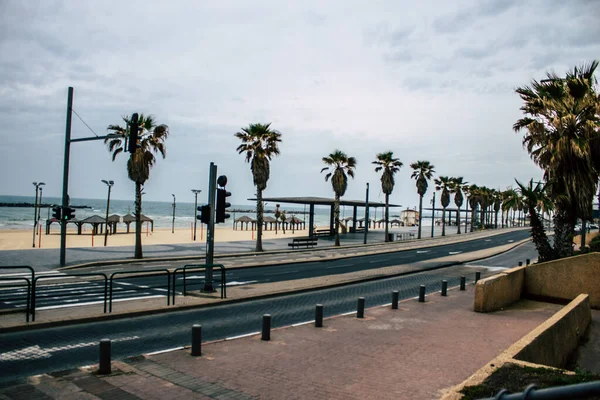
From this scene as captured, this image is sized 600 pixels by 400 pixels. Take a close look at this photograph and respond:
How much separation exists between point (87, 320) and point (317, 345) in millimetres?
6294

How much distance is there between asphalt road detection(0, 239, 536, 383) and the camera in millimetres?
8945

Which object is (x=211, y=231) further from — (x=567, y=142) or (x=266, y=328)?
(x=567, y=142)

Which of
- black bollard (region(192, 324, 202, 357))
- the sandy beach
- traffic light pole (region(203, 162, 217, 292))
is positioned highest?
traffic light pole (region(203, 162, 217, 292))

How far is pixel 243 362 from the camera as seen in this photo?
894 centimetres

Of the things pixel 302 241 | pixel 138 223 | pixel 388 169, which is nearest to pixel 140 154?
pixel 138 223

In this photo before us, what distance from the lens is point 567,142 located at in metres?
19.3

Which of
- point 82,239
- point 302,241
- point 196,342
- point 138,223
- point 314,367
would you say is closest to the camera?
point 314,367

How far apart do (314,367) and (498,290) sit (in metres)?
9.89

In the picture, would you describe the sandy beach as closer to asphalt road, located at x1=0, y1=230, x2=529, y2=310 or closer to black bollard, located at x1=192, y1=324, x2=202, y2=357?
asphalt road, located at x1=0, y1=230, x2=529, y2=310

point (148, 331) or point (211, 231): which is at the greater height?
point (211, 231)

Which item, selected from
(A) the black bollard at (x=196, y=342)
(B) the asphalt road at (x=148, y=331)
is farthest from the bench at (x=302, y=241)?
(A) the black bollard at (x=196, y=342)

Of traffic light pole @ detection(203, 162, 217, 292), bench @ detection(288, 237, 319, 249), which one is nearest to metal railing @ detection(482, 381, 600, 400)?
traffic light pole @ detection(203, 162, 217, 292)

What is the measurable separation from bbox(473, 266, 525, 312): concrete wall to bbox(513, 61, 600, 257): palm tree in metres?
3.94

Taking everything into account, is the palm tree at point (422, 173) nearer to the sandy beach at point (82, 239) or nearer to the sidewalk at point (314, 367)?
the sandy beach at point (82, 239)
